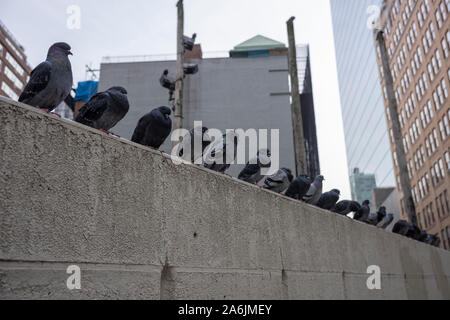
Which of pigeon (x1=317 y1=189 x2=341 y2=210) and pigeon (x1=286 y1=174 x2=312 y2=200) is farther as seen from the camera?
pigeon (x1=317 y1=189 x2=341 y2=210)

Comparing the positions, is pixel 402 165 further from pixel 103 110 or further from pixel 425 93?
pixel 425 93

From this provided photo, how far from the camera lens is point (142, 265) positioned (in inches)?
99.8

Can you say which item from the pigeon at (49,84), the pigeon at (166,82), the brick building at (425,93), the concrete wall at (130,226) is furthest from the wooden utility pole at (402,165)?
the brick building at (425,93)

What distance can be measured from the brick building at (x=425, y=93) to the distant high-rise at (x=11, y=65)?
5607cm

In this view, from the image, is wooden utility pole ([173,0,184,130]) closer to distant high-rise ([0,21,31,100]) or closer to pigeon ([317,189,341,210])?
pigeon ([317,189,341,210])

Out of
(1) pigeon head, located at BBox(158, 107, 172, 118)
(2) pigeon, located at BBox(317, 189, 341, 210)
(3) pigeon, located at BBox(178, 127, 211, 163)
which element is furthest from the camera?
(2) pigeon, located at BBox(317, 189, 341, 210)

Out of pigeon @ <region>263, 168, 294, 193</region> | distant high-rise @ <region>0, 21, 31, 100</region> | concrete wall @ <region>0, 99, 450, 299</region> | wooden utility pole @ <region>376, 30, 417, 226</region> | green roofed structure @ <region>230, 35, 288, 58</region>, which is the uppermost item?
distant high-rise @ <region>0, 21, 31, 100</region>

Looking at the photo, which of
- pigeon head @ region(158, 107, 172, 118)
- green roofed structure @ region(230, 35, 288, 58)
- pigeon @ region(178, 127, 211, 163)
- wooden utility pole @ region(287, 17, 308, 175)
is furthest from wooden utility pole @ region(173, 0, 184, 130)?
green roofed structure @ region(230, 35, 288, 58)

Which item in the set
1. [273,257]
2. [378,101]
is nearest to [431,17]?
[378,101]

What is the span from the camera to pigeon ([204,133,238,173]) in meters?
4.85

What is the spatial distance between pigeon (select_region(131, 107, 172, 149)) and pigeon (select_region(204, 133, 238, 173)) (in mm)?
Result: 1263

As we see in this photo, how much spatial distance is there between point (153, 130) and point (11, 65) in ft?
239

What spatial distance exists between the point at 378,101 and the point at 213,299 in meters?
64.4

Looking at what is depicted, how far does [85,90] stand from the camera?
2142cm
